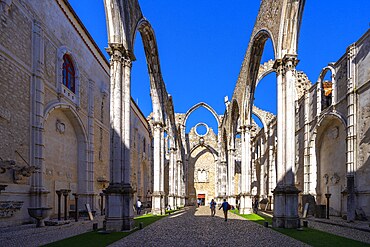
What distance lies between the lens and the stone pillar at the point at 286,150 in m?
12.5

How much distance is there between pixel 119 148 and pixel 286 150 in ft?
20.2

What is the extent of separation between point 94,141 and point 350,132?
1500cm

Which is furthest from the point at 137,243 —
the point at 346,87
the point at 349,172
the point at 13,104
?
the point at 346,87

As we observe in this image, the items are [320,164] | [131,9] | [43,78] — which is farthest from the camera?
[320,164]

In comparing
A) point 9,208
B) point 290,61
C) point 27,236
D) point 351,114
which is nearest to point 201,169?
point 351,114

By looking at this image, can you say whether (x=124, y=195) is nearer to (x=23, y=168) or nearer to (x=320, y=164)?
(x=23, y=168)

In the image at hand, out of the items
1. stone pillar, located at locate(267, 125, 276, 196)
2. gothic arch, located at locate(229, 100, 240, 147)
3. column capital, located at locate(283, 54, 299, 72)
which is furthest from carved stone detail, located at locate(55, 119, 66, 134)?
stone pillar, located at locate(267, 125, 276, 196)

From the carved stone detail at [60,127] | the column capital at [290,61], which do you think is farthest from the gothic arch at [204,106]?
the column capital at [290,61]

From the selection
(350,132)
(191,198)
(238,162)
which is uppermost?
(350,132)

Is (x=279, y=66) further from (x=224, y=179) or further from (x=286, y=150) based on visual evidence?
(x=224, y=179)

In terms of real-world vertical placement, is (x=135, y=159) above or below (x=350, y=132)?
below

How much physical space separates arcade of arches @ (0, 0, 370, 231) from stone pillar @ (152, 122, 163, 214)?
6 centimetres

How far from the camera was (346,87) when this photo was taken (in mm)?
18109

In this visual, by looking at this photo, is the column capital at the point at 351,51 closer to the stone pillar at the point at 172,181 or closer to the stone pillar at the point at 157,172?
the stone pillar at the point at 157,172
